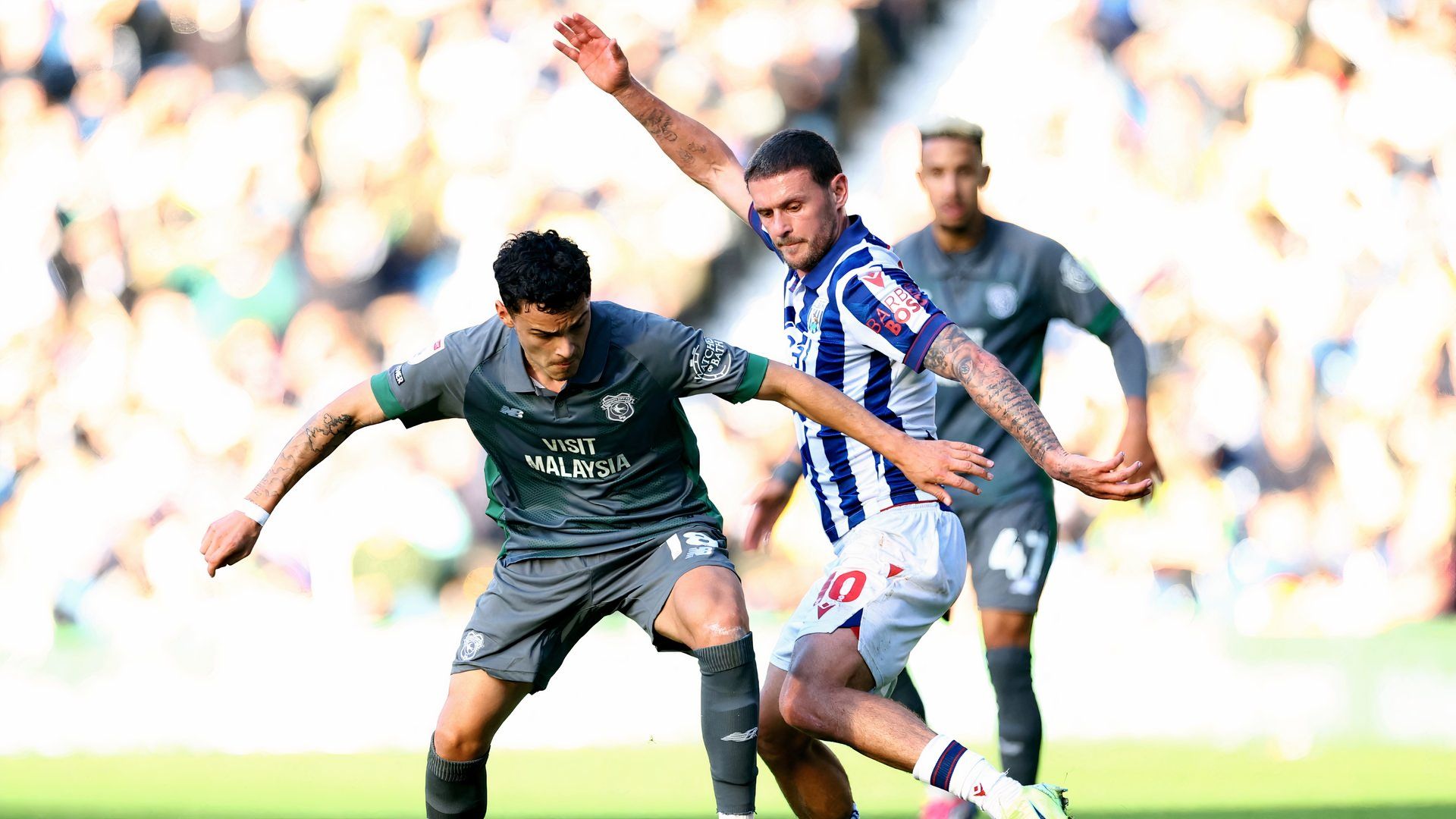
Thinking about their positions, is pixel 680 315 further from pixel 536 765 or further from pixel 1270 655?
pixel 1270 655

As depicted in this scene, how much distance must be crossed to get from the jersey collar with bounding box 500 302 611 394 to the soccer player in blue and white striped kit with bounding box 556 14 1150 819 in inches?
21.0

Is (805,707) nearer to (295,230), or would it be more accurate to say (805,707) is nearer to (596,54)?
(596,54)

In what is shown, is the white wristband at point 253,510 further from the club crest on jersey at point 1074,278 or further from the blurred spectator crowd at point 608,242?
the blurred spectator crowd at point 608,242

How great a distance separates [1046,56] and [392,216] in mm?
3874

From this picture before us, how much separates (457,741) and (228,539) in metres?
0.82

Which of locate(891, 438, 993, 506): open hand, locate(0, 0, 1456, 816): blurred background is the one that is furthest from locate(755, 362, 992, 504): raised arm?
locate(0, 0, 1456, 816): blurred background

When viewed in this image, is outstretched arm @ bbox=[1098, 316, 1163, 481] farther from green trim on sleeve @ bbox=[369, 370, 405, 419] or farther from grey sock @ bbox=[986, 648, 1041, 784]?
green trim on sleeve @ bbox=[369, 370, 405, 419]

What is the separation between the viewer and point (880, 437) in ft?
14.1

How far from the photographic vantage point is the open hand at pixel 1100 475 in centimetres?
401

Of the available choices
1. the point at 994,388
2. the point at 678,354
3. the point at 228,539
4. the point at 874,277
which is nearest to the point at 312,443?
the point at 228,539

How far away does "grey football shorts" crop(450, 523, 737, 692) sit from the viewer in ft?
15.3

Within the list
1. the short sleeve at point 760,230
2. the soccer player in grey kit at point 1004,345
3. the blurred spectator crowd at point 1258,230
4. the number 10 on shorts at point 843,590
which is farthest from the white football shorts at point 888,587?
the blurred spectator crowd at point 1258,230

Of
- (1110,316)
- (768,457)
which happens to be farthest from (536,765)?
(1110,316)

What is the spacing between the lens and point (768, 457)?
9703 mm
